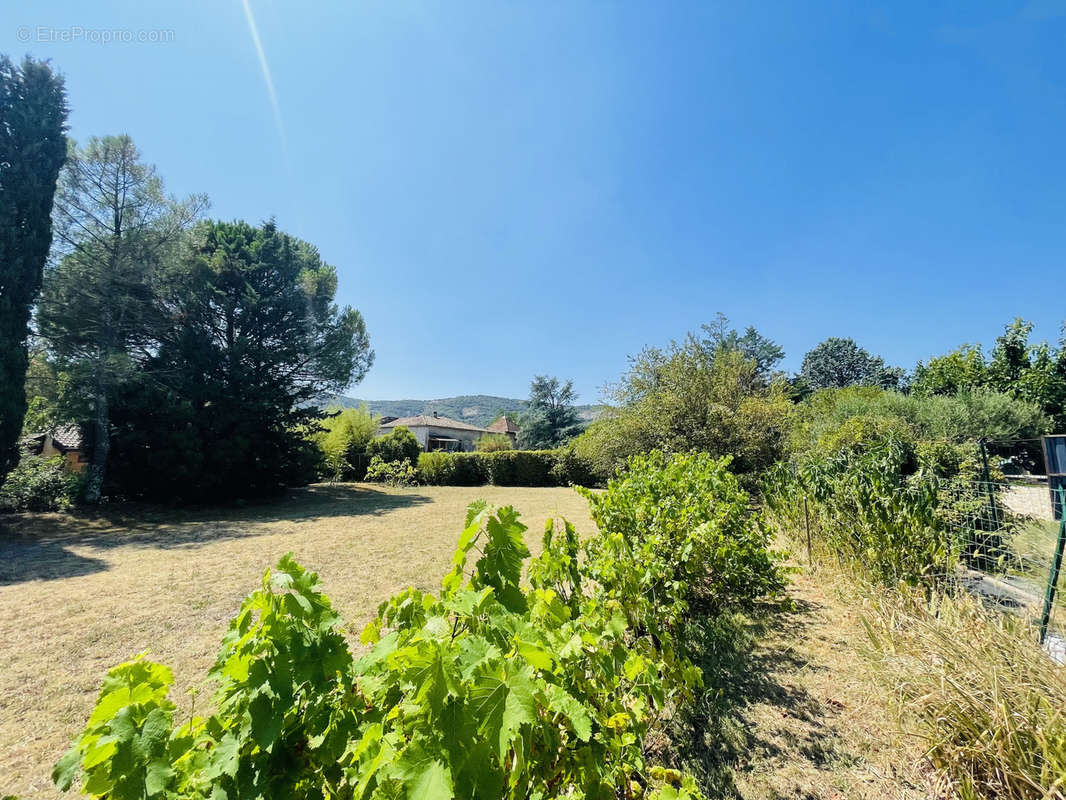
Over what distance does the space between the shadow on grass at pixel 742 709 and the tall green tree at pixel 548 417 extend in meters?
28.4

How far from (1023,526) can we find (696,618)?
3343 millimetres

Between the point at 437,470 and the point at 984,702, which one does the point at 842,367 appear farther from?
the point at 984,702

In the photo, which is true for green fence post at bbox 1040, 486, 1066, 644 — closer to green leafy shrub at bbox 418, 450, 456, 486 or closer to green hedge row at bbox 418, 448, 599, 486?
green hedge row at bbox 418, 448, 599, 486

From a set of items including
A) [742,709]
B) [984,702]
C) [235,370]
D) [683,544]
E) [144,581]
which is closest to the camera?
[984,702]

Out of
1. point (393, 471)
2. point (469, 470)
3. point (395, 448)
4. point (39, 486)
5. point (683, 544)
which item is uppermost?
point (395, 448)

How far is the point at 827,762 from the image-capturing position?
2.16m

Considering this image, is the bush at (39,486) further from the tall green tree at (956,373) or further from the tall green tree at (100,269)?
the tall green tree at (956,373)

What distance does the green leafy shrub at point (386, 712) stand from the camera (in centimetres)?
80

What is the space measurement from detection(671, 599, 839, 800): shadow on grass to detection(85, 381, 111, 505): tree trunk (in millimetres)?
14275

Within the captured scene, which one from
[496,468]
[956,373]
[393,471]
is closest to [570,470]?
[496,468]

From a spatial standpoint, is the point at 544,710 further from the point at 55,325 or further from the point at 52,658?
the point at 55,325

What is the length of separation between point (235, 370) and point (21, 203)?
5.34 metres

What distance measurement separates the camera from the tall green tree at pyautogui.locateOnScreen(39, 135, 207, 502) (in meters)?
10.2

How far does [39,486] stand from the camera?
9.47 m
